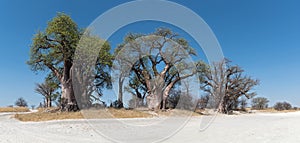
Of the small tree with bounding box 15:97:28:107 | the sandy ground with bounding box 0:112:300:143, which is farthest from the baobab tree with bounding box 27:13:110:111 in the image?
the small tree with bounding box 15:97:28:107

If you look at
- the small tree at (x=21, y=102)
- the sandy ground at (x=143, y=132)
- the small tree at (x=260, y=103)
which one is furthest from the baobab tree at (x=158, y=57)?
the small tree at (x=21, y=102)

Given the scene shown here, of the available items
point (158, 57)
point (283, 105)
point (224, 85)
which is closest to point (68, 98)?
point (158, 57)

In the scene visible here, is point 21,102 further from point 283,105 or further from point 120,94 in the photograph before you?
point 283,105

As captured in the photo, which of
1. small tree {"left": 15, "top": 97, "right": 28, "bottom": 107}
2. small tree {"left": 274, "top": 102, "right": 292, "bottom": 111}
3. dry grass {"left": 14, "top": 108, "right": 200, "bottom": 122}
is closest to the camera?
dry grass {"left": 14, "top": 108, "right": 200, "bottom": 122}

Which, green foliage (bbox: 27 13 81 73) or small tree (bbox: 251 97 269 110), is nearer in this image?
green foliage (bbox: 27 13 81 73)

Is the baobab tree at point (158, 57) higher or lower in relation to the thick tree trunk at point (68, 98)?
higher

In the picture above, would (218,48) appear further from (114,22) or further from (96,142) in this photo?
(96,142)

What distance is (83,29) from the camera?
2034cm

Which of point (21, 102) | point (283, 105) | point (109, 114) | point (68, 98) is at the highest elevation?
point (68, 98)

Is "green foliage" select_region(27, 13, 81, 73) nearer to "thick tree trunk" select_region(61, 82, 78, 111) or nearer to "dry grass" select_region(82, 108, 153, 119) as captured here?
"thick tree trunk" select_region(61, 82, 78, 111)

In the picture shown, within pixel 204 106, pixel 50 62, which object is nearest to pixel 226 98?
pixel 204 106

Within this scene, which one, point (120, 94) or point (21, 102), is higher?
point (120, 94)

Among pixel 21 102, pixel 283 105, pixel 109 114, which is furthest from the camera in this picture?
pixel 21 102

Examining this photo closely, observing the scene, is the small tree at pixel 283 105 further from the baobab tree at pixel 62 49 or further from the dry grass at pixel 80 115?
the baobab tree at pixel 62 49
